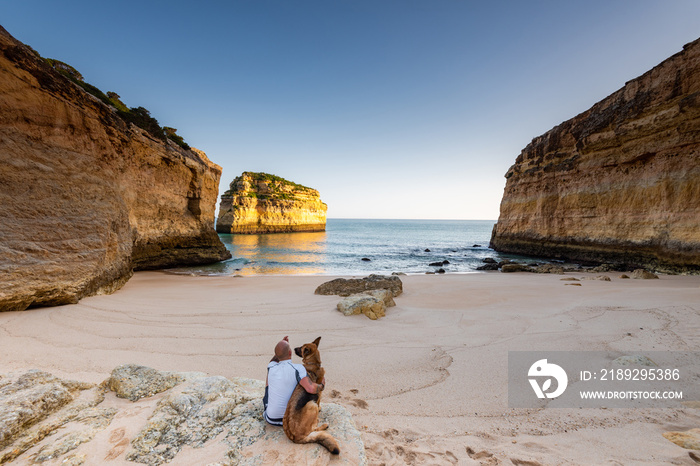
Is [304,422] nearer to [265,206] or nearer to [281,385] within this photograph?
[281,385]

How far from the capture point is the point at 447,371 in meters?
4.06

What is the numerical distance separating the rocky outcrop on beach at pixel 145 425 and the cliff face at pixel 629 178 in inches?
754

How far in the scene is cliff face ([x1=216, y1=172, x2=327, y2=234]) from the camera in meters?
50.4

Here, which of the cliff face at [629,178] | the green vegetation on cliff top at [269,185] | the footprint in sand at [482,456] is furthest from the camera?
the green vegetation on cliff top at [269,185]

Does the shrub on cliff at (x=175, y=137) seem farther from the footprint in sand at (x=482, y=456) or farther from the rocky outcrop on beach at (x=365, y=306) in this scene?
the footprint in sand at (x=482, y=456)

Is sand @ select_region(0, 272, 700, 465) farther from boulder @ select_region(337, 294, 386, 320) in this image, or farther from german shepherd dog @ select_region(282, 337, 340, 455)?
german shepherd dog @ select_region(282, 337, 340, 455)

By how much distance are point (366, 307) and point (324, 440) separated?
13.9ft

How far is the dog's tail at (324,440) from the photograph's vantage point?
229cm

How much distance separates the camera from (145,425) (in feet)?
7.97

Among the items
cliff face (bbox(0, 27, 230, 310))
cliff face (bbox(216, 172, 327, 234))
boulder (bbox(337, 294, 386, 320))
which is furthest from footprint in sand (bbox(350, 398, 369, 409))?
cliff face (bbox(216, 172, 327, 234))

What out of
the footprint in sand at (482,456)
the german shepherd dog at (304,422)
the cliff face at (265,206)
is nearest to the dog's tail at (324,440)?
the german shepherd dog at (304,422)

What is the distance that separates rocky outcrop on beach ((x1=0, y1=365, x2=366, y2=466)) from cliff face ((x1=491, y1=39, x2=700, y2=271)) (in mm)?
19153

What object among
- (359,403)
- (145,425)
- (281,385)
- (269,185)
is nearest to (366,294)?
(359,403)

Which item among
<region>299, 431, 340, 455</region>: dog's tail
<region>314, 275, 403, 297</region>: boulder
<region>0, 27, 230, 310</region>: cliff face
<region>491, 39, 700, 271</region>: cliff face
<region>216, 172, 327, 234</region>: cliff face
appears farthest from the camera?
<region>216, 172, 327, 234</region>: cliff face
